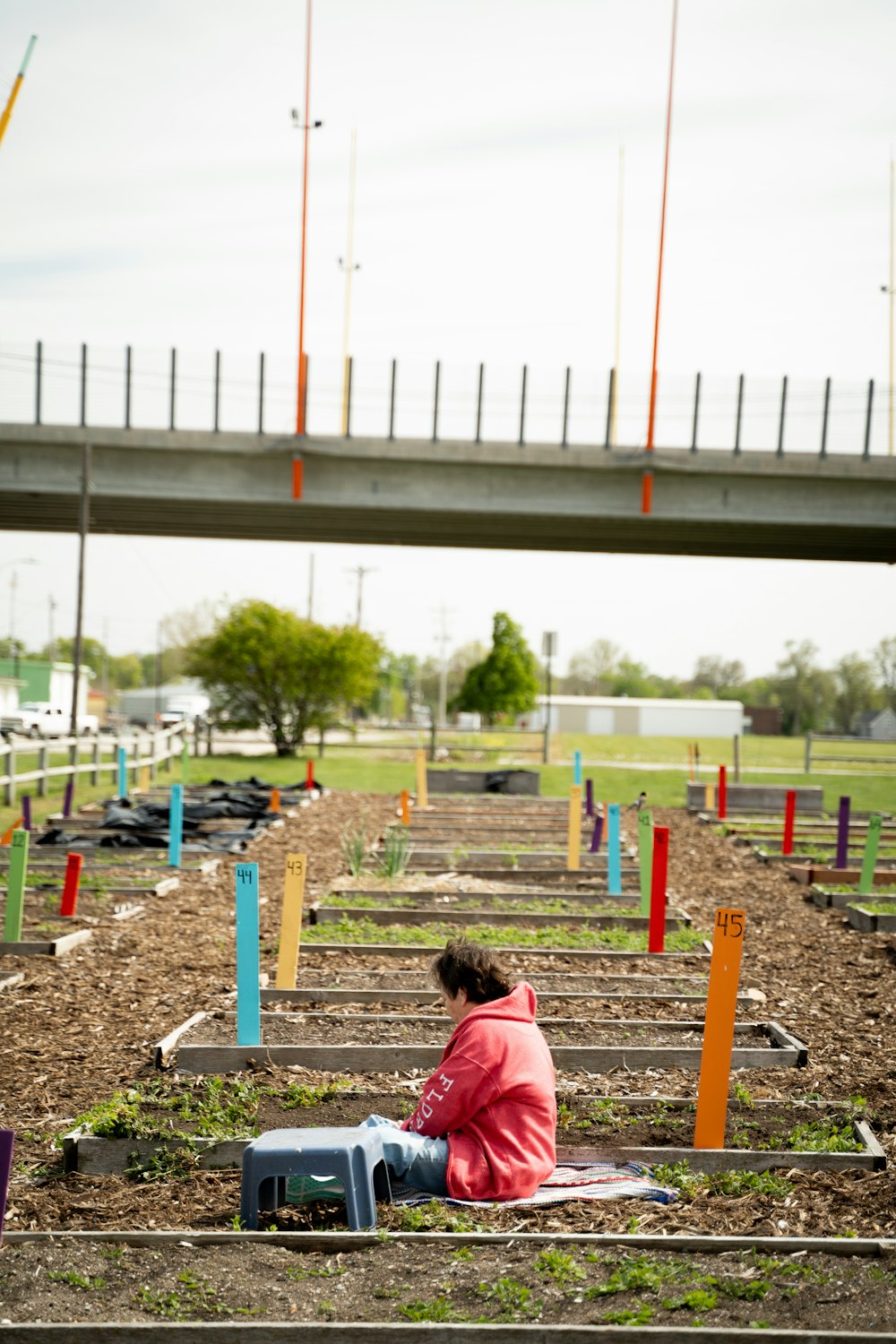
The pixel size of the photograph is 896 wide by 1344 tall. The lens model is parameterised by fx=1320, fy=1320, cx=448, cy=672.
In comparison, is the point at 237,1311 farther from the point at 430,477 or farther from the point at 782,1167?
the point at 430,477

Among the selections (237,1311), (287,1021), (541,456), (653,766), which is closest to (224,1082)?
(287,1021)

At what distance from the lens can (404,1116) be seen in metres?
5.51

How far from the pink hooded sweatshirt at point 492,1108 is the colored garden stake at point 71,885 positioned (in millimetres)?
5932

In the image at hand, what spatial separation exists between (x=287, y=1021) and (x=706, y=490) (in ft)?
78.3

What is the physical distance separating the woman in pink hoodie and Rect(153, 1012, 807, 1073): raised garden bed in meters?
1.67

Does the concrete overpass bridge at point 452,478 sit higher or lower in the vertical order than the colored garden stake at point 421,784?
higher

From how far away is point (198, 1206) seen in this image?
4.60m

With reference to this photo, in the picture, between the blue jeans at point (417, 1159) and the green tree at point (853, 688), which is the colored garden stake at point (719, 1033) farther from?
the green tree at point (853, 688)

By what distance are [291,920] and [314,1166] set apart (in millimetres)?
3237

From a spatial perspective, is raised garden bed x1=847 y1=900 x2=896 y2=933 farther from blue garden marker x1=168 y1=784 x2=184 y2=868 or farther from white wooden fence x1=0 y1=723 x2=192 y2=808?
white wooden fence x1=0 y1=723 x2=192 y2=808

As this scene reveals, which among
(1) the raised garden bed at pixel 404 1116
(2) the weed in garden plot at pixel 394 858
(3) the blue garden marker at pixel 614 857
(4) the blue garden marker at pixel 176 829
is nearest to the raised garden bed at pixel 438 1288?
(1) the raised garden bed at pixel 404 1116

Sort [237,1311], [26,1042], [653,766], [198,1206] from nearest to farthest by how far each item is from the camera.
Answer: [237,1311] < [198,1206] < [26,1042] < [653,766]

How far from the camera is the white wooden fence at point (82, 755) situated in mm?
19328

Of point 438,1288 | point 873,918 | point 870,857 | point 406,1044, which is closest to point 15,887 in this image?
point 406,1044
